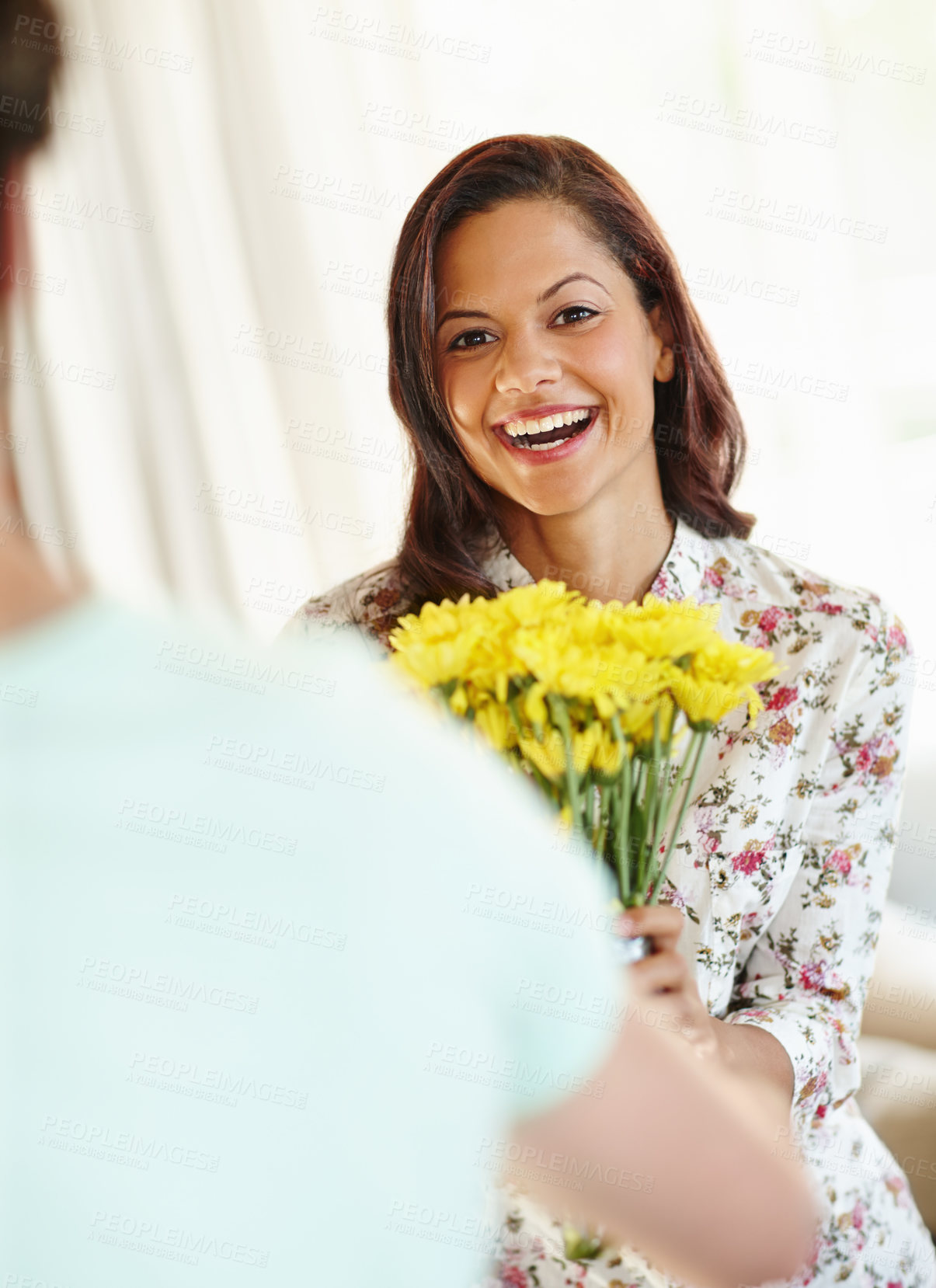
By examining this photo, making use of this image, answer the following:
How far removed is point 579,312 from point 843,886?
619 millimetres

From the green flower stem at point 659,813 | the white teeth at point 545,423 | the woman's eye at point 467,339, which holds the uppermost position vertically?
the woman's eye at point 467,339

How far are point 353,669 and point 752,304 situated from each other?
1496mm

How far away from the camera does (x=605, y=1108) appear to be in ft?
1.09

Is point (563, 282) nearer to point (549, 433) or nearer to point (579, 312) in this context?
point (579, 312)

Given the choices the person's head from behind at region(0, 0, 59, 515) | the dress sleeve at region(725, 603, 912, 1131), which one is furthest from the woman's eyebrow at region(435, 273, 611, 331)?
the person's head from behind at region(0, 0, 59, 515)

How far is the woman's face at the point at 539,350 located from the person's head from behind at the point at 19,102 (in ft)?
2.26

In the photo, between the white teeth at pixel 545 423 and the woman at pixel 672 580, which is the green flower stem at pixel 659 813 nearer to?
the woman at pixel 672 580

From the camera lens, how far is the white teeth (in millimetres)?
1039

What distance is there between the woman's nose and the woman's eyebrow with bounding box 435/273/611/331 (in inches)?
1.4

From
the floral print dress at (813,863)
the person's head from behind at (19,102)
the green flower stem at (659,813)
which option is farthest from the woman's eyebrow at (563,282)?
the person's head from behind at (19,102)

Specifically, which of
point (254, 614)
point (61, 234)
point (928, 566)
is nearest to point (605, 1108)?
point (928, 566)

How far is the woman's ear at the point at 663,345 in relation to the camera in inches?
45.4

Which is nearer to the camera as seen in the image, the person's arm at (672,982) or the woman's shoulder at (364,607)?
the person's arm at (672,982)

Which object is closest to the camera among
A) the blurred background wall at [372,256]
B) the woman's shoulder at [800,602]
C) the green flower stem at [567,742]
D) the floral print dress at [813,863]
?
the green flower stem at [567,742]
